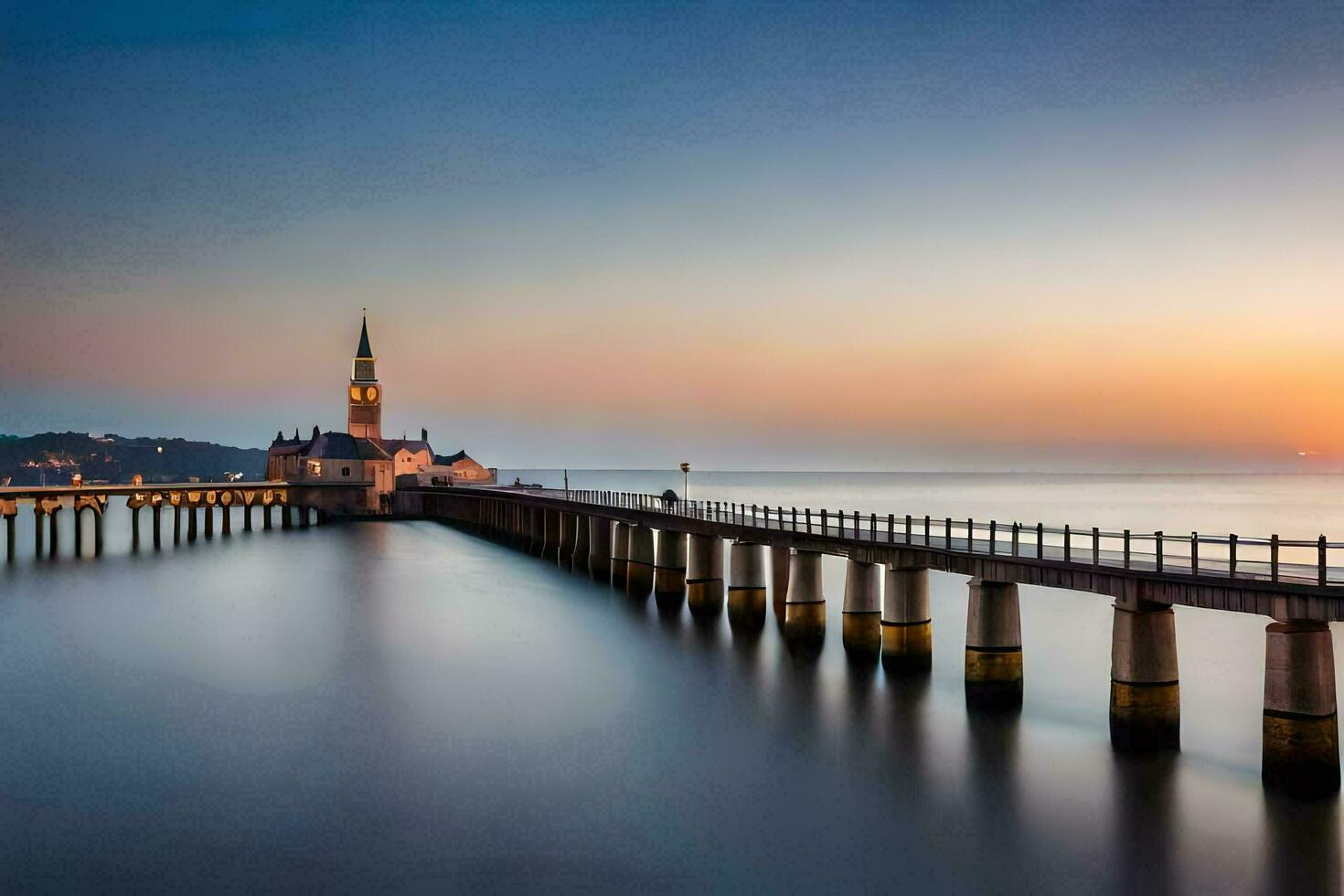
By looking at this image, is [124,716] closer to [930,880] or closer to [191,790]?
[191,790]

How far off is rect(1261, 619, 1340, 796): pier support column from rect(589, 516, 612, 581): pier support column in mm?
41443

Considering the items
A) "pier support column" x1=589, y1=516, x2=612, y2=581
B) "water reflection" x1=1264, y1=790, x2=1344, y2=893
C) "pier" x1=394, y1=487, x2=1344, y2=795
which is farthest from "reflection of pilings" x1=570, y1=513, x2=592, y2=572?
"water reflection" x1=1264, y1=790, x2=1344, y2=893

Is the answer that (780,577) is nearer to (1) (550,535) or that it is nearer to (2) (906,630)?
(2) (906,630)

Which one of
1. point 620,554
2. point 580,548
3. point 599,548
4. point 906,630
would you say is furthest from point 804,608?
point 580,548

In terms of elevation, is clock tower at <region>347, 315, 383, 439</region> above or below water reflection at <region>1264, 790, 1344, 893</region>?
above

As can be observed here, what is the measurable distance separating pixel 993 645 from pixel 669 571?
73.1 feet

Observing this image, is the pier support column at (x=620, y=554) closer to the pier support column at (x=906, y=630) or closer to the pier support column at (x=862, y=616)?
the pier support column at (x=862, y=616)

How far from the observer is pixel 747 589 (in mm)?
39219

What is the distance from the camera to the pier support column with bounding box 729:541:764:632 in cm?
3903

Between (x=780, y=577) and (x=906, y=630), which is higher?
(x=780, y=577)

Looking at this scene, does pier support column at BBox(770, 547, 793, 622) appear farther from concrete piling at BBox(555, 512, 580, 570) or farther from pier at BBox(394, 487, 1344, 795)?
concrete piling at BBox(555, 512, 580, 570)

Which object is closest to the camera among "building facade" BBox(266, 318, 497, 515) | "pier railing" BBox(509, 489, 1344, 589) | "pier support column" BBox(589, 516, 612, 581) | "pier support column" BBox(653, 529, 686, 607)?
"pier railing" BBox(509, 489, 1344, 589)

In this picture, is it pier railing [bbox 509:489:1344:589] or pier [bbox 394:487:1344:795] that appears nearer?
pier [bbox 394:487:1344:795]

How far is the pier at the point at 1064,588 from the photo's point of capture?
17.9m
